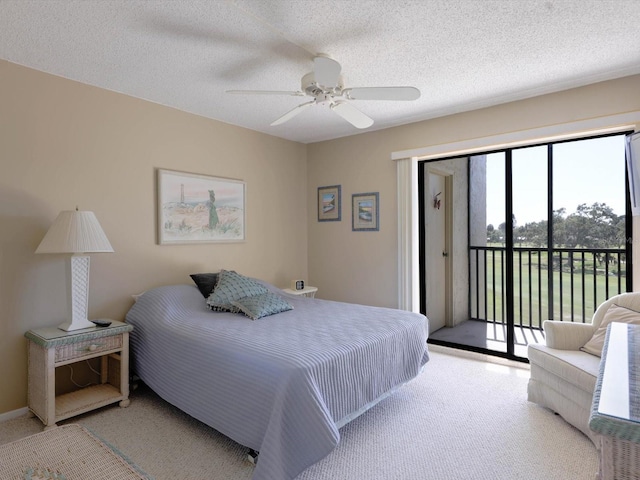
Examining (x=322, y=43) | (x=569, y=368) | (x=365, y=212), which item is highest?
(x=322, y=43)

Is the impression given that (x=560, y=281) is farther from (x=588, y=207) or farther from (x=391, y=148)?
(x=391, y=148)

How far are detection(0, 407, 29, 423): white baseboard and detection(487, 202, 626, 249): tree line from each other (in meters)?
4.61

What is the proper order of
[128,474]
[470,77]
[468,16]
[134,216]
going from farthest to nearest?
[134,216] < [470,77] < [468,16] < [128,474]

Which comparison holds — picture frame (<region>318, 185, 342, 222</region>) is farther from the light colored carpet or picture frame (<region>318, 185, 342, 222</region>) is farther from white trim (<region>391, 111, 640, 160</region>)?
the light colored carpet

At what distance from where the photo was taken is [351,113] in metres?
2.67

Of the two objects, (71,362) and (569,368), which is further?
→ (71,362)

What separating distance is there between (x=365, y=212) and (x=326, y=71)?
95.7 inches

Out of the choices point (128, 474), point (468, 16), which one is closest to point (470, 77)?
point (468, 16)

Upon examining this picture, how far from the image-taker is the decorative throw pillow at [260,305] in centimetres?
283

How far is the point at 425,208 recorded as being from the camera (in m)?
4.32

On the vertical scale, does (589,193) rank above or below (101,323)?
above

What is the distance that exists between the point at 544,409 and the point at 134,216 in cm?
368

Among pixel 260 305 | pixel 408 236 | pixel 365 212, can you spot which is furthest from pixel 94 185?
pixel 408 236

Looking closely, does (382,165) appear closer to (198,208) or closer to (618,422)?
(198,208)
